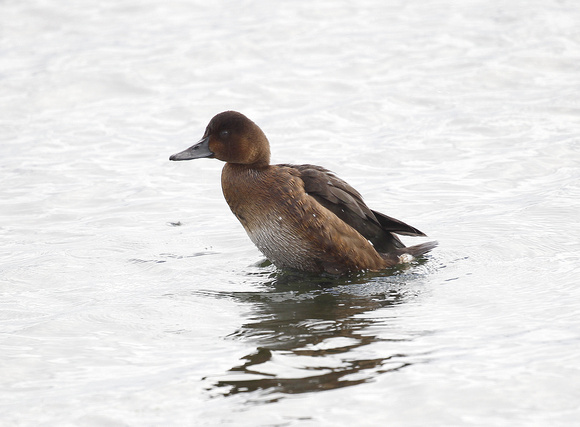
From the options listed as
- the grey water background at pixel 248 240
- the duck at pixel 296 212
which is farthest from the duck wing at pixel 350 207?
the grey water background at pixel 248 240

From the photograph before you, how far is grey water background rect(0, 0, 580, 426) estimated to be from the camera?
498cm

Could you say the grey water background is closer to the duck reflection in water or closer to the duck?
the duck reflection in water

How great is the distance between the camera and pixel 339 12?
19469 millimetres

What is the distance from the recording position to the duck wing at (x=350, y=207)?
7.44 m

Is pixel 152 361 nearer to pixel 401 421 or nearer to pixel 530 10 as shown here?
pixel 401 421

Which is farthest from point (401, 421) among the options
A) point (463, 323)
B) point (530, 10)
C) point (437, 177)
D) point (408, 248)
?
point (530, 10)

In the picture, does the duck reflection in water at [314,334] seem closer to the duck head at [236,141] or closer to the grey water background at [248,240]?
the grey water background at [248,240]

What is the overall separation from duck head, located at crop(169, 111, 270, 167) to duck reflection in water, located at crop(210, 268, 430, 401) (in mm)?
996

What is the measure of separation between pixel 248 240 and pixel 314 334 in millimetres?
2939

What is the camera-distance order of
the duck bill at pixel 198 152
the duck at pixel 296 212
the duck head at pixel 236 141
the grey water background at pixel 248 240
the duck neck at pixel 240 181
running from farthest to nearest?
the duck bill at pixel 198 152, the duck head at pixel 236 141, the duck neck at pixel 240 181, the duck at pixel 296 212, the grey water background at pixel 248 240

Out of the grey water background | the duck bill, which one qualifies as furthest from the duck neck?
the grey water background

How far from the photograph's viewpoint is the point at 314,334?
5.86 metres

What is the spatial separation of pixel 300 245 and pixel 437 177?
3732 mm

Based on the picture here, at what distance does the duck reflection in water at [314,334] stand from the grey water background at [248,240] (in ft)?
0.08
